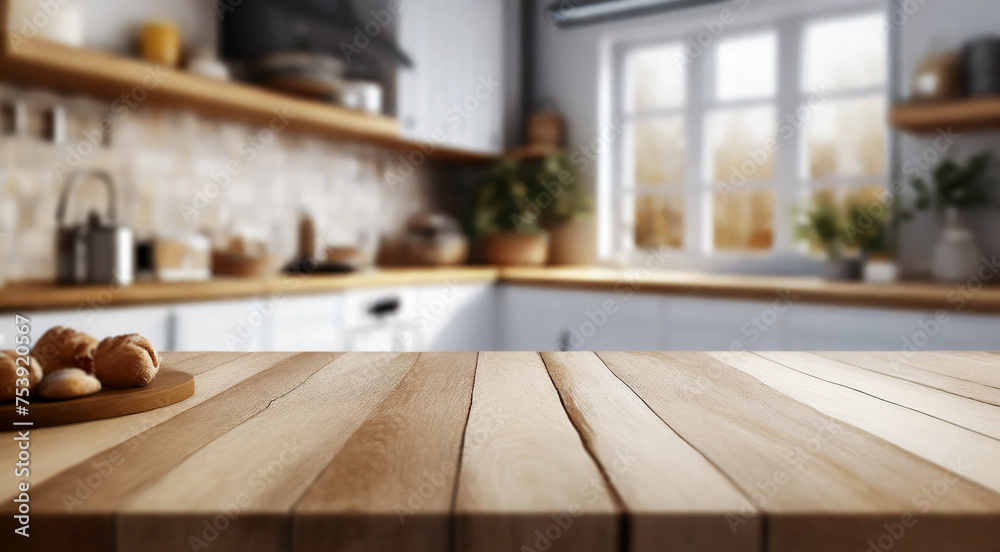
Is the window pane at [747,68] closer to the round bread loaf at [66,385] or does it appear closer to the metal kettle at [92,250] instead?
the metal kettle at [92,250]

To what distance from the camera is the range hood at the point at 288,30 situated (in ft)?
9.08

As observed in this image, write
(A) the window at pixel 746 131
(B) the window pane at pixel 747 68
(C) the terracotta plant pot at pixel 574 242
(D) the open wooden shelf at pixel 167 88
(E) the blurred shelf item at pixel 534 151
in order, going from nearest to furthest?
1. (D) the open wooden shelf at pixel 167 88
2. (A) the window at pixel 746 131
3. (B) the window pane at pixel 747 68
4. (E) the blurred shelf item at pixel 534 151
5. (C) the terracotta plant pot at pixel 574 242

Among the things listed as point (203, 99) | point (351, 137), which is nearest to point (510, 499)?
point (203, 99)

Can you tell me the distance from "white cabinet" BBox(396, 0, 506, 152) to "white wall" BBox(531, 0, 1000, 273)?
31cm

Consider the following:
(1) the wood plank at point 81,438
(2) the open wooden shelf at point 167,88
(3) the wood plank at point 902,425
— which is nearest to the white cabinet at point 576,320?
(2) the open wooden shelf at point 167,88

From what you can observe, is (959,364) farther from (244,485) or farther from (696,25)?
(696,25)

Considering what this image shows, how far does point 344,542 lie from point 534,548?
0.11m

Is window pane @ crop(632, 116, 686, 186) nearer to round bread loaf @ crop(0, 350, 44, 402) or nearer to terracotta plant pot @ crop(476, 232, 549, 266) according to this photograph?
terracotta plant pot @ crop(476, 232, 549, 266)

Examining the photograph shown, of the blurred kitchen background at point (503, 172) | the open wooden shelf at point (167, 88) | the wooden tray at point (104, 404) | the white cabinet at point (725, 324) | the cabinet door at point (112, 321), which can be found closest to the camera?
the wooden tray at point (104, 404)

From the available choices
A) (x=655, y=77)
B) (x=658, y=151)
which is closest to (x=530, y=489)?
(x=658, y=151)

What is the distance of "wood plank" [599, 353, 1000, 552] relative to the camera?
0.41 meters

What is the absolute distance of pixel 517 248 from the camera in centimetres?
370

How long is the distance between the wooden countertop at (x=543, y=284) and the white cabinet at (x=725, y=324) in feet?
0.12

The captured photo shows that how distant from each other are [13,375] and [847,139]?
335 centimetres
